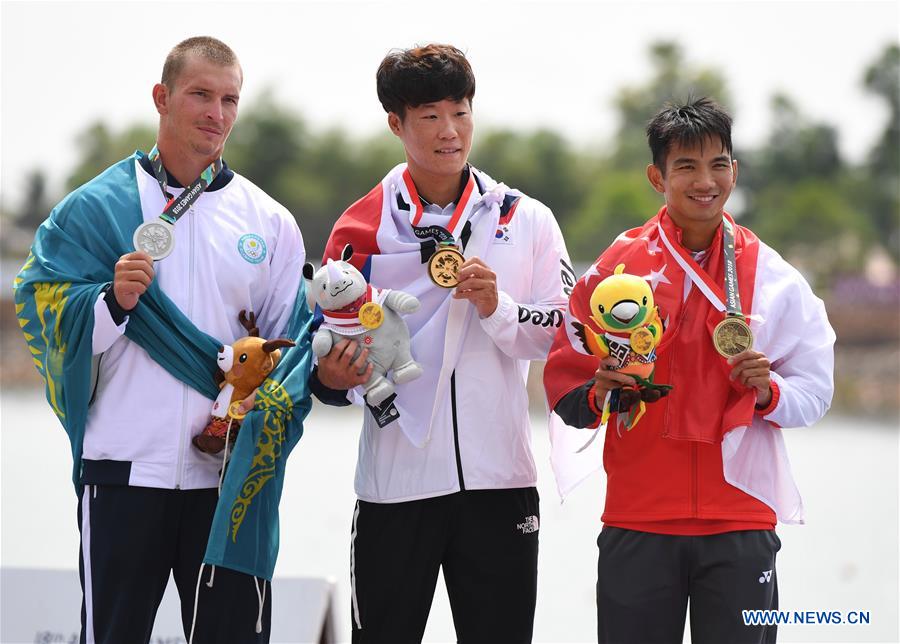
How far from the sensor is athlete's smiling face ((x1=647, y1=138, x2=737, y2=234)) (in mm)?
2482

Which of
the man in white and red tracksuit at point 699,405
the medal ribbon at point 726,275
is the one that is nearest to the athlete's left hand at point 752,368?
the man in white and red tracksuit at point 699,405

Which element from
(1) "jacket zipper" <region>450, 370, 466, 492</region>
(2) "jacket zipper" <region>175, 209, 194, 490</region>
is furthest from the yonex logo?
(2) "jacket zipper" <region>175, 209, 194, 490</region>

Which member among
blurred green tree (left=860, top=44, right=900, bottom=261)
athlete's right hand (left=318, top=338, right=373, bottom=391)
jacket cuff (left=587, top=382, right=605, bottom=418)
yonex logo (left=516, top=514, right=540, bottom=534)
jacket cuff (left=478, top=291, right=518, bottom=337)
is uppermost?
blurred green tree (left=860, top=44, right=900, bottom=261)

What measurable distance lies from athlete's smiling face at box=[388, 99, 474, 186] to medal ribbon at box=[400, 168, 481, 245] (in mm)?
76

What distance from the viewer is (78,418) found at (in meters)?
2.53

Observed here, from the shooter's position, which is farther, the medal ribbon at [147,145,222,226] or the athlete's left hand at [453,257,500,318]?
the medal ribbon at [147,145,222,226]

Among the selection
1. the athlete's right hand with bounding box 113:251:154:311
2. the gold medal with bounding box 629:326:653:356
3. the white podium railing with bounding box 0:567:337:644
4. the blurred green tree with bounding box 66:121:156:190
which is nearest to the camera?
the gold medal with bounding box 629:326:653:356

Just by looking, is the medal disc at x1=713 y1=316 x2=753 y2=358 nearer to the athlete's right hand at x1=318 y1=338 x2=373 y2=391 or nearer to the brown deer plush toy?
the athlete's right hand at x1=318 y1=338 x2=373 y2=391

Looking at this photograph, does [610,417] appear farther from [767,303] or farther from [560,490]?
[767,303]

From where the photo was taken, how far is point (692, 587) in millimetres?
2400

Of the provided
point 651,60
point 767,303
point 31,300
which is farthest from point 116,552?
point 651,60

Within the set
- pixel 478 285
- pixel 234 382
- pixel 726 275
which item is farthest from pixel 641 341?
pixel 234 382

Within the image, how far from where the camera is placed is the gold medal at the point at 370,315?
2453 millimetres

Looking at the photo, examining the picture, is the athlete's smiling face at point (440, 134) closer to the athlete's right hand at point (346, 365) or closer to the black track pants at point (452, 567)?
the athlete's right hand at point (346, 365)
